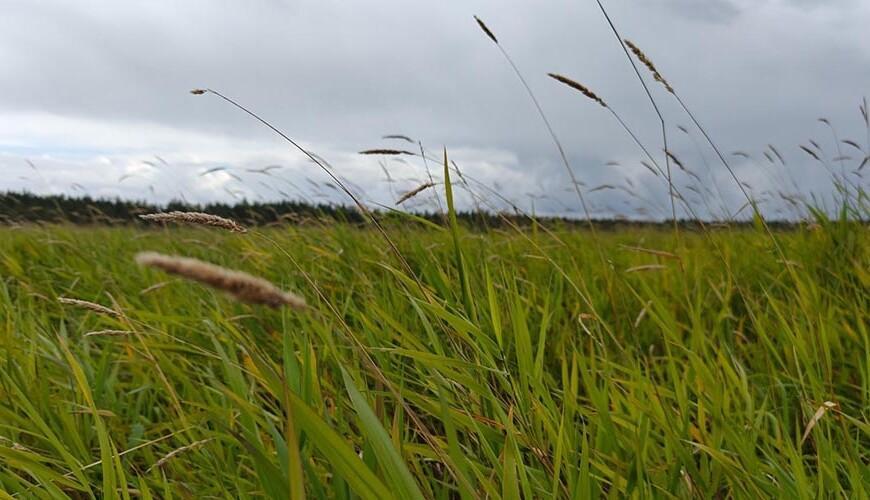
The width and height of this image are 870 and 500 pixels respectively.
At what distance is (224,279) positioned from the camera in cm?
46

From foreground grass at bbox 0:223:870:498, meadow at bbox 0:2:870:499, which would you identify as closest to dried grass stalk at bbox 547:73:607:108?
meadow at bbox 0:2:870:499

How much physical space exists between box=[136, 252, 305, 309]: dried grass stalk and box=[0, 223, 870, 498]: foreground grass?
0.60 ft

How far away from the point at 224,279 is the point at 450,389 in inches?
38.3

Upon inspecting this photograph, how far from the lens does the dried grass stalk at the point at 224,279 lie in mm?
451

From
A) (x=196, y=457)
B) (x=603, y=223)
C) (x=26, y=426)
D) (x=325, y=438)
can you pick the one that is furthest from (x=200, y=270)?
(x=603, y=223)

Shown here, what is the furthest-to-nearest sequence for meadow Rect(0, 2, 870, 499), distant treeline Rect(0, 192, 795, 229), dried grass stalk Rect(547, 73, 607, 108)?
distant treeline Rect(0, 192, 795, 229) → dried grass stalk Rect(547, 73, 607, 108) → meadow Rect(0, 2, 870, 499)

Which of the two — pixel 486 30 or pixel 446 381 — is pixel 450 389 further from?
pixel 486 30

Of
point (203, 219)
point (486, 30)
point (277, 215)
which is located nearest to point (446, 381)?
point (203, 219)

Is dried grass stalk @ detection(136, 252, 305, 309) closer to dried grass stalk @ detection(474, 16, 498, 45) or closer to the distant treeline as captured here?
the distant treeline

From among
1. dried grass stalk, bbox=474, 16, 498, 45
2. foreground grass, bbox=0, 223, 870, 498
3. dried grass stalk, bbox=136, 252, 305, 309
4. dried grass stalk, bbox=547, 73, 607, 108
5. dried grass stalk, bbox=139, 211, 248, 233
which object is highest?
dried grass stalk, bbox=474, 16, 498, 45

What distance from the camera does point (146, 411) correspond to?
2080 millimetres

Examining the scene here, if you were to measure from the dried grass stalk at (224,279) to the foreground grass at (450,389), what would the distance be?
0.60 feet

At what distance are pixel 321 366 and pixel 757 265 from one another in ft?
7.62

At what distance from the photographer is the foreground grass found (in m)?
1.10
